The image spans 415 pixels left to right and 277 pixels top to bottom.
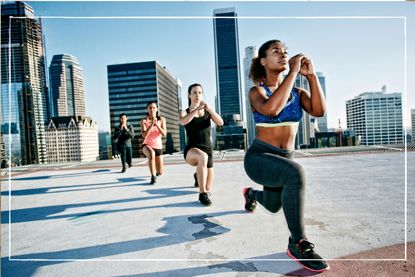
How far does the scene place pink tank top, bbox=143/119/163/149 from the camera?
4.77 metres

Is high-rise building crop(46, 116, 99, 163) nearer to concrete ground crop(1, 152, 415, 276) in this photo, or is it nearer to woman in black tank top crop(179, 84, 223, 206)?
woman in black tank top crop(179, 84, 223, 206)

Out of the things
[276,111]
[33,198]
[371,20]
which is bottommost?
[33,198]

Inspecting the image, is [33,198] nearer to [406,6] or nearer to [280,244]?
[280,244]

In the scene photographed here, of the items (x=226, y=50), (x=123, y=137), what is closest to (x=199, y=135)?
(x=226, y=50)

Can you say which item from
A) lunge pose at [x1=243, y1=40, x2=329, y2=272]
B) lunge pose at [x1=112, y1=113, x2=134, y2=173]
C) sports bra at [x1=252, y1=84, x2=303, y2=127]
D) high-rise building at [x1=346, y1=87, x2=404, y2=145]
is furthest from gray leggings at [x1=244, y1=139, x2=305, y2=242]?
lunge pose at [x1=112, y1=113, x2=134, y2=173]

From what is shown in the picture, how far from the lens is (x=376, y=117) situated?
3373 millimetres

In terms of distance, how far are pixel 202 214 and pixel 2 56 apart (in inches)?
85.6

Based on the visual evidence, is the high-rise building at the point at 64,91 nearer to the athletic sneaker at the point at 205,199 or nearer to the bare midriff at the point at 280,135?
the athletic sneaker at the point at 205,199

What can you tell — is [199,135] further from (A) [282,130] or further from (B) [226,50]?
(B) [226,50]

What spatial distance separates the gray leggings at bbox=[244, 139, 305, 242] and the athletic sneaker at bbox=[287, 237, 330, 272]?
5 cm

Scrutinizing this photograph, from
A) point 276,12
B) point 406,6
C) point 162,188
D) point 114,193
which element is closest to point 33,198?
point 114,193

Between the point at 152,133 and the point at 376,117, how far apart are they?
3.59m

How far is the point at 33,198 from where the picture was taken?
3.62 metres

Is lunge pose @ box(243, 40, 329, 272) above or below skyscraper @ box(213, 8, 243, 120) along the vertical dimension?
below
